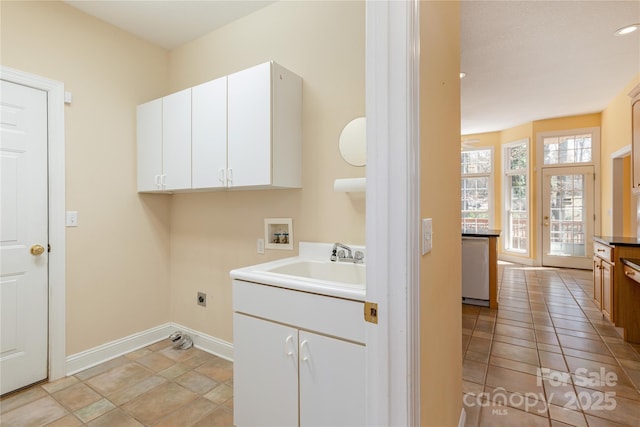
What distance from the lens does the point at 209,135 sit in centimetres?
227

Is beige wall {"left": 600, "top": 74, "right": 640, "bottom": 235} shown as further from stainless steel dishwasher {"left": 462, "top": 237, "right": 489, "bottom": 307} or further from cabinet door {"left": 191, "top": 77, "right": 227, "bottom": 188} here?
cabinet door {"left": 191, "top": 77, "right": 227, "bottom": 188}

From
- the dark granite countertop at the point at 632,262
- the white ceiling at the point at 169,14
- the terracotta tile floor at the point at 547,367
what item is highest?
the white ceiling at the point at 169,14

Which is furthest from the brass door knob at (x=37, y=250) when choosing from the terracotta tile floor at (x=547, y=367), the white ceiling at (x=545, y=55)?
the white ceiling at (x=545, y=55)

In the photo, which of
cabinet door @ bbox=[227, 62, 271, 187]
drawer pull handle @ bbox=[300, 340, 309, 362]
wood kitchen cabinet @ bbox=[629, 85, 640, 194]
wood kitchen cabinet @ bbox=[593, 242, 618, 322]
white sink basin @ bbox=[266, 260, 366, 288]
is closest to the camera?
drawer pull handle @ bbox=[300, 340, 309, 362]

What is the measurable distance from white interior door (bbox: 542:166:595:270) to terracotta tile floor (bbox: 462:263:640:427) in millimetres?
2487

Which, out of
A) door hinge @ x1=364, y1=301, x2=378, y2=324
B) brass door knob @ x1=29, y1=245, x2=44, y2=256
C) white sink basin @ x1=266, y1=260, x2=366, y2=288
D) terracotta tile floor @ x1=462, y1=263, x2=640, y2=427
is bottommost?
terracotta tile floor @ x1=462, y1=263, x2=640, y2=427

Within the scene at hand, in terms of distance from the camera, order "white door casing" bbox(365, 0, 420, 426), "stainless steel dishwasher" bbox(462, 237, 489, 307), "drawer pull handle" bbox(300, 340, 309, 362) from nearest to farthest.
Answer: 1. "white door casing" bbox(365, 0, 420, 426)
2. "drawer pull handle" bbox(300, 340, 309, 362)
3. "stainless steel dishwasher" bbox(462, 237, 489, 307)

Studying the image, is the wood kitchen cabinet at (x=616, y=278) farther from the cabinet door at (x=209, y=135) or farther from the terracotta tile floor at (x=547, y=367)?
the cabinet door at (x=209, y=135)

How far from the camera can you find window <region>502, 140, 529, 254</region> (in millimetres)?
6762

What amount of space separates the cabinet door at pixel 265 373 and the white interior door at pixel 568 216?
22.3 feet

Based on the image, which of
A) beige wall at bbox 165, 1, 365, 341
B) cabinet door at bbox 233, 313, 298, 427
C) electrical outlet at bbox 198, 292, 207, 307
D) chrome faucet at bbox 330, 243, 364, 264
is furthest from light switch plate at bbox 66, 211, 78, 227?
chrome faucet at bbox 330, 243, 364, 264

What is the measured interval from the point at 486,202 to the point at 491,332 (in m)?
5.12

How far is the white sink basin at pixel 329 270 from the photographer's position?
1845 mm

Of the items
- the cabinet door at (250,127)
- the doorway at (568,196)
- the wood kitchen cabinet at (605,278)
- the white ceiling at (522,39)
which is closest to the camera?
the cabinet door at (250,127)
